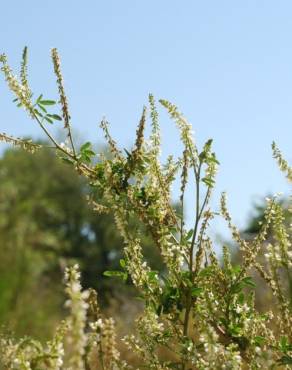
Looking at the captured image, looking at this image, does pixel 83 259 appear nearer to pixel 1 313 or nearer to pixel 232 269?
pixel 1 313

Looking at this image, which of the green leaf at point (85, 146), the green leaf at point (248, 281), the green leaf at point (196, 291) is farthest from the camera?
the green leaf at point (85, 146)

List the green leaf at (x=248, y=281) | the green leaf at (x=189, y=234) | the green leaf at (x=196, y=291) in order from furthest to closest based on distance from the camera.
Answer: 1. the green leaf at (x=189, y=234)
2. the green leaf at (x=248, y=281)
3. the green leaf at (x=196, y=291)

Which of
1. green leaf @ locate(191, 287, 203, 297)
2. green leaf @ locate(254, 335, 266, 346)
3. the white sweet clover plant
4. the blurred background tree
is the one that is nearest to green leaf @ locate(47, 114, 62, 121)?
the white sweet clover plant

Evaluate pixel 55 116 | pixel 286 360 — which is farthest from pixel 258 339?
pixel 55 116

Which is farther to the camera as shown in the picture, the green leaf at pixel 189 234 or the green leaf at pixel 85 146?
the green leaf at pixel 85 146

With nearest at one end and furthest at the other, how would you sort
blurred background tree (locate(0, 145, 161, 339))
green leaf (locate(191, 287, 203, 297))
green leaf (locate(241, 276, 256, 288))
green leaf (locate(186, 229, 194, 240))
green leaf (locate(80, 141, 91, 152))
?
1. green leaf (locate(191, 287, 203, 297))
2. green leaf (locate(241, 276, 256, 288))
3. green leaf (locate(186, 229, 194, 240))
4. green leaf (locate(80, 141, 91, 152))
5. blurred background tree (locate(0, 145, 161, 339))

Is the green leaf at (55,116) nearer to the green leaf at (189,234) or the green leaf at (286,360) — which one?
the green leaf at (189,234)

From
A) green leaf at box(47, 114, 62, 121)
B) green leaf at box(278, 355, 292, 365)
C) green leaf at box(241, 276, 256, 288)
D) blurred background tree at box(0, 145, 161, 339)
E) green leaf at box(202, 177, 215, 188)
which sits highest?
blurred background tree at box(0, 145, 161, 339)

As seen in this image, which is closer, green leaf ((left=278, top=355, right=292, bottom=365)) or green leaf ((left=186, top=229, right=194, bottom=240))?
green leaf ((left=278, top=355, right=292, bottom=365))

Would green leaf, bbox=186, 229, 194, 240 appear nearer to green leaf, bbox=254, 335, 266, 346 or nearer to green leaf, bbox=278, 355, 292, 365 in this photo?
green leaf, bbox=254, 335, 266, 346

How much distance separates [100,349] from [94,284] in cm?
3767

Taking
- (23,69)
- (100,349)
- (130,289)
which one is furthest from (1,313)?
(130,289)

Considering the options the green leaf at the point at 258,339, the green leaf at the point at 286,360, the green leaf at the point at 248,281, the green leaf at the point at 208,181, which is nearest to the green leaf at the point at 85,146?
the green leaf at the point at 208,181

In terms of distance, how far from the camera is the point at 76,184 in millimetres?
42656
